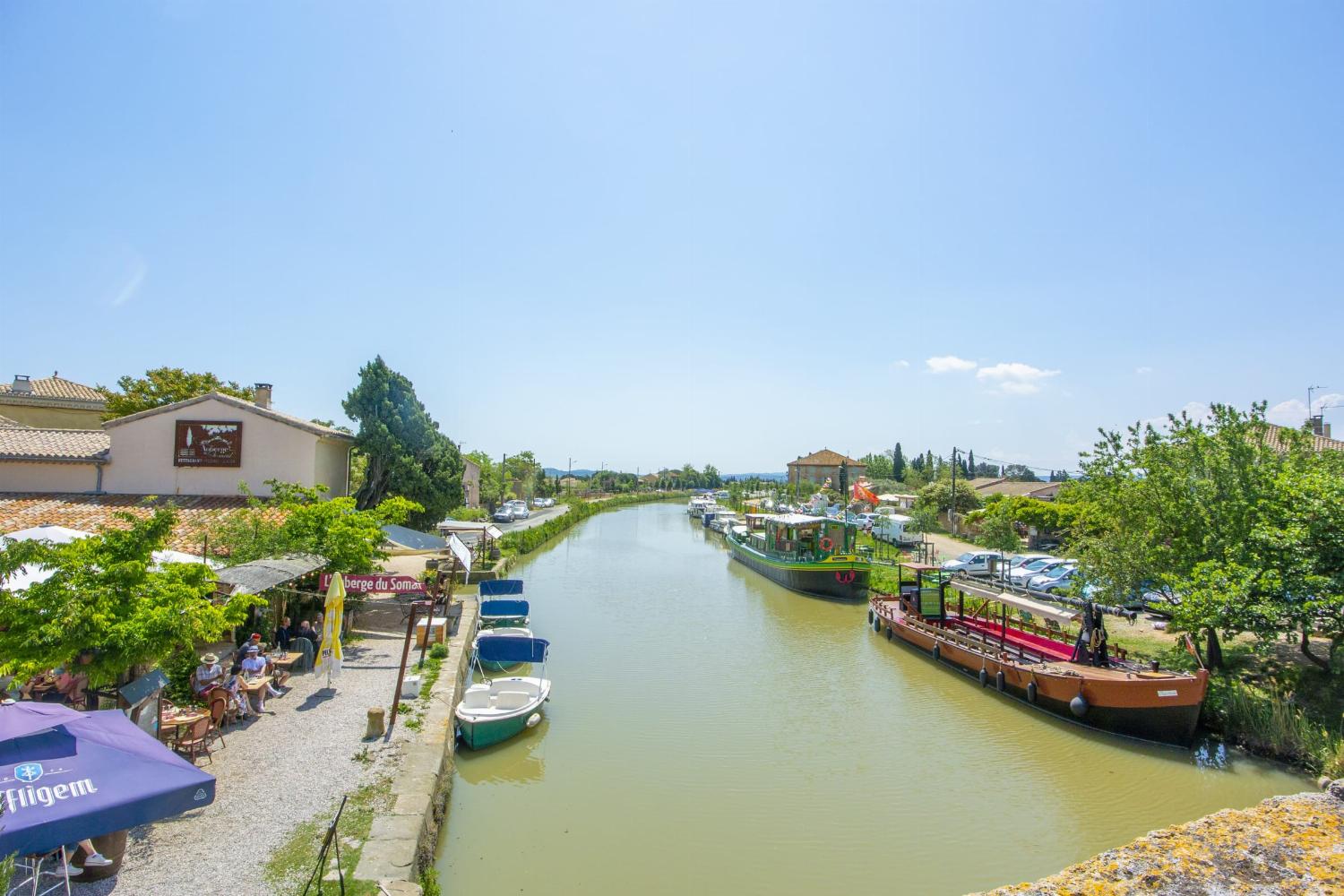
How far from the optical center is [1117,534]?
16.7 m

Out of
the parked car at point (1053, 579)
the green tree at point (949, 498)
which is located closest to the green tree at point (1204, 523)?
the parked car at point (1053, 579)

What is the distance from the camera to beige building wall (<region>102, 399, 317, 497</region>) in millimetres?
24078

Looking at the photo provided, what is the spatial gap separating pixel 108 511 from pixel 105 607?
56.5 ft

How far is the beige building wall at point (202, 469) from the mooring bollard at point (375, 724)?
55.5 ft

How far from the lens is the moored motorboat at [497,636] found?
16.2 m

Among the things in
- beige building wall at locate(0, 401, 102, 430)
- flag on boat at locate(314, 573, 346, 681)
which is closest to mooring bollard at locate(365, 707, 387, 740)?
flag on boat at locate(314, 573, 346, 681)

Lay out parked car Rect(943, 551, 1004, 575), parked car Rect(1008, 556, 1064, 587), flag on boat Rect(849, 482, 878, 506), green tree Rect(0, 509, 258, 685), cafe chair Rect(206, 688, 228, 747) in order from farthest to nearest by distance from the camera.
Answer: flag on boat Rect(849, 482, 878, 506)
parked car Rect(943, 551, 1004, 575)
parked car Rect(1008, 556, 1064, 587)
cafe chair Rect(206, 688, 228, 747)
green tree Rect(0, 509, 258, 685)

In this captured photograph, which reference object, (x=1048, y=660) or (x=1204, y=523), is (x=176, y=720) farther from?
(x=1204, y=523)

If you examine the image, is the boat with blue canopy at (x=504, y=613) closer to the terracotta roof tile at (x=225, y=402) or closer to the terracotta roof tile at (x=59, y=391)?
the terracotta roof tile at (x=225, y=402)

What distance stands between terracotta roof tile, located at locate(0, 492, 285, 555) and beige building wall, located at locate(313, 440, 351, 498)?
2.32 meters

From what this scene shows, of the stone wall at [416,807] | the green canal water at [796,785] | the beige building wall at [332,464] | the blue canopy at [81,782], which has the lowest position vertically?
the green canal water at [796,785]

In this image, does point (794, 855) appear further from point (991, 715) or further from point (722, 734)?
point (991, 715)

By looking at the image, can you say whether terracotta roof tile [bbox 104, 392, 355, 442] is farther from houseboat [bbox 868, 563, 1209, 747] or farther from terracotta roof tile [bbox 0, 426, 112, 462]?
houseboat [bbox 868, 563, 1209, 747]

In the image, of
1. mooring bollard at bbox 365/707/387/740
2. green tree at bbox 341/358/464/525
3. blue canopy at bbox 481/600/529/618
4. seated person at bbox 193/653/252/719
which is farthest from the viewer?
green tree at bbox 341/358/464/525
